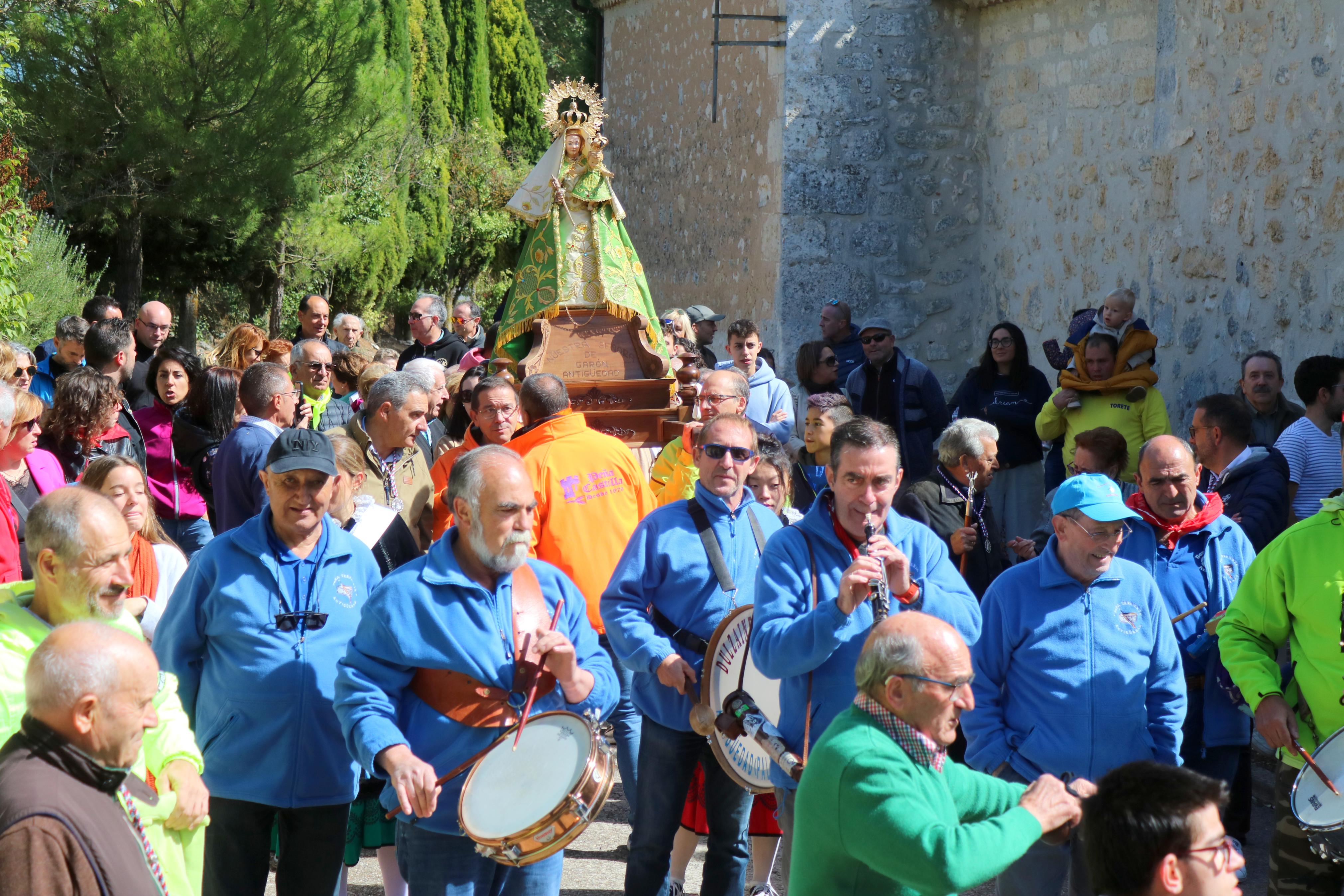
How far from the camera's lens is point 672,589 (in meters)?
4.29

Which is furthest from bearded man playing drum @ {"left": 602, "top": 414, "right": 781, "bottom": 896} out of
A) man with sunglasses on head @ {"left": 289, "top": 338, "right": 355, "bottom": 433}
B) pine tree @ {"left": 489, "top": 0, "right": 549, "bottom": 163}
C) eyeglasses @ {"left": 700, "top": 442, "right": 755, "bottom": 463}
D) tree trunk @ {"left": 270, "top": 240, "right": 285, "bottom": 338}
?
pine tree @ {"left": 489, "top": 0, "right": 549, "bottom": 163}

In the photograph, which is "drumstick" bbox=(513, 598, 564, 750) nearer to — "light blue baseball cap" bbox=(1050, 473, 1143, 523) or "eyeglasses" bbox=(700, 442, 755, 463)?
"eyeglasses" bbox=(700, 442, 755, 463)

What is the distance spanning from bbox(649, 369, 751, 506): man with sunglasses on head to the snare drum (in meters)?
2.29

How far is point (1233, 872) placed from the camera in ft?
8.35

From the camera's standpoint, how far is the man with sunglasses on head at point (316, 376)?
7.52 metres

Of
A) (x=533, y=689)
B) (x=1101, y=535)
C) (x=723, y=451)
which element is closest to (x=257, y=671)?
(x=533, y=689)

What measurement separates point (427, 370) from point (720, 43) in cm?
698

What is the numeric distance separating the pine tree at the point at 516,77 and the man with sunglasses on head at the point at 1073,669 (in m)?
21.6

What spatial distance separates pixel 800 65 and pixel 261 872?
31.5 feet

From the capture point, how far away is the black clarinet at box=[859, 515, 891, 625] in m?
3.38

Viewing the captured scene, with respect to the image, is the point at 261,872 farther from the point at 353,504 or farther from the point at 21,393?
the point at 21,393

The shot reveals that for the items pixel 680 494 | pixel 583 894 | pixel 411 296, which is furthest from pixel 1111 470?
pixel 411 296

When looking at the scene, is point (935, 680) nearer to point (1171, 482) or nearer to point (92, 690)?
point (92, 690)

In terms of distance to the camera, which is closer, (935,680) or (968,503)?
(935,680)
